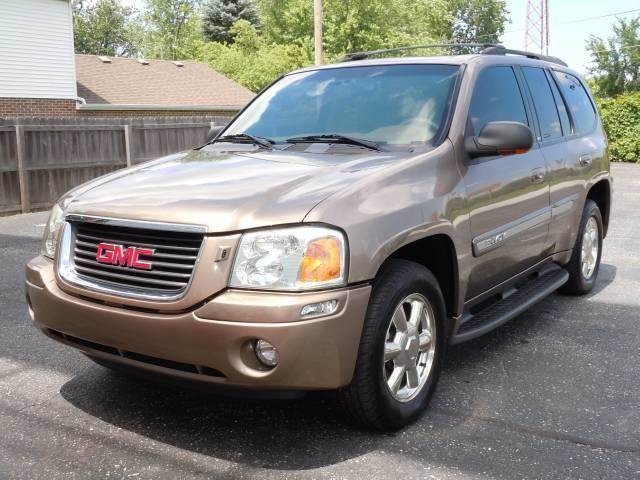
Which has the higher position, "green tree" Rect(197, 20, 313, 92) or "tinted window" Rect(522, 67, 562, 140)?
"green tree" Rect(197, 20, 313, 92)

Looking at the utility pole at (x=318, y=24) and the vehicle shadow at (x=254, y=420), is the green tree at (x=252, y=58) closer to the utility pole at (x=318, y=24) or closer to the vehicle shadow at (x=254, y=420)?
the utility pole at (x=318, y=24)

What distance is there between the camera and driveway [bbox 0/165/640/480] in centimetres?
310

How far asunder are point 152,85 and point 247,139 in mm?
25160

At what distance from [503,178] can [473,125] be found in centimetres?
37

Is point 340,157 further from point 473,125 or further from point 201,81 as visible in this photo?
point 201,81

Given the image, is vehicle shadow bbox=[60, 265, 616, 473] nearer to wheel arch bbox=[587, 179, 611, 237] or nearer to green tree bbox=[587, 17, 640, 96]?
wheel arch bbox=[587, 179, 611, 237]

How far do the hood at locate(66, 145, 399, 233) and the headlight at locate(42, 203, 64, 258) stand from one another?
112 millimetres

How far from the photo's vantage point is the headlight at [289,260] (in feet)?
9.50

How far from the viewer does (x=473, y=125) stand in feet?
13.5

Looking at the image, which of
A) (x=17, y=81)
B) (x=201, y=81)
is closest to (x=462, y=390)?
(x=17, y=81)

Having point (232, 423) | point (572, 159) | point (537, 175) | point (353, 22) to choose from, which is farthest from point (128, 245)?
point (353, 22)

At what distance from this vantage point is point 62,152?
14047 millimetres

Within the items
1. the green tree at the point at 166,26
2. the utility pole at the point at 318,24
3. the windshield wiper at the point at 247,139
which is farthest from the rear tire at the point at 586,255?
the green tree at the point at 166,26

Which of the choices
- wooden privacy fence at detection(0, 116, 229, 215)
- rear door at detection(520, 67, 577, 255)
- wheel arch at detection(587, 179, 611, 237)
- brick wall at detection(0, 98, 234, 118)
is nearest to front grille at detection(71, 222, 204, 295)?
rear door at detection(520, 67, 577, 255)
